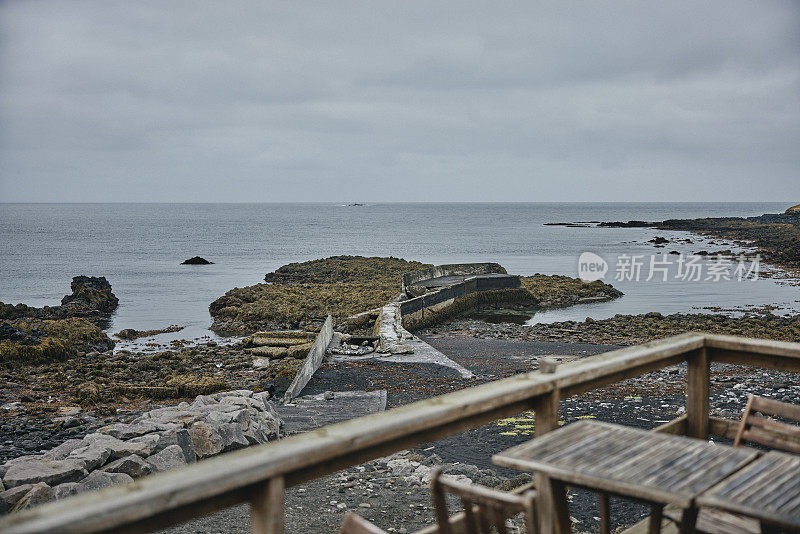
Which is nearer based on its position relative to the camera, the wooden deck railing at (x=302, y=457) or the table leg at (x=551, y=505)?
the wooden deck railing at (x=302, y=457)

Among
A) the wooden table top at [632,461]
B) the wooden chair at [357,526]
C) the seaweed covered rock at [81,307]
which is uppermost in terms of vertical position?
the wooden table top at [632,461]

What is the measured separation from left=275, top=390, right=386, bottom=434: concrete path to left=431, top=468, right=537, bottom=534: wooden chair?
831 centimetres

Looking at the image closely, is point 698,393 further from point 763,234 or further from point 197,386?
point 763,234

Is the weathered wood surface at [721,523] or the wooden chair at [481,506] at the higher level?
the wooden chair at [481,506]

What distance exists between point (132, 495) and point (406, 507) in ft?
19.1

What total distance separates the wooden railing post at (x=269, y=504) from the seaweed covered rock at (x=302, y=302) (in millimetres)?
24023

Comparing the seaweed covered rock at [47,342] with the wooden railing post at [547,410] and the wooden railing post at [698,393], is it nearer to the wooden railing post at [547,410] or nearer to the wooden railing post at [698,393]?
the wooden railing post at [698,393]

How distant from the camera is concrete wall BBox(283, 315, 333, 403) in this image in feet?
39.9

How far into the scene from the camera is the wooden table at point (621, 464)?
197 cm

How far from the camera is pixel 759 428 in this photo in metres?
3.09

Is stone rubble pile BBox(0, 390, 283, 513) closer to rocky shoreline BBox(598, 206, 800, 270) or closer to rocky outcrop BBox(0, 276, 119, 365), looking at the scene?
rocky outcrop BBox(0, 276, 119, 365)

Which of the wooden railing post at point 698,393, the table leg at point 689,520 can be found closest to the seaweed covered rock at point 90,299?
the wooden railing post at point 698,393

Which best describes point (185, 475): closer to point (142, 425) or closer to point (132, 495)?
point (132, 495)

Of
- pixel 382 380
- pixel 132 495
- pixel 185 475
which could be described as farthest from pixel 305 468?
pixel 382 380
